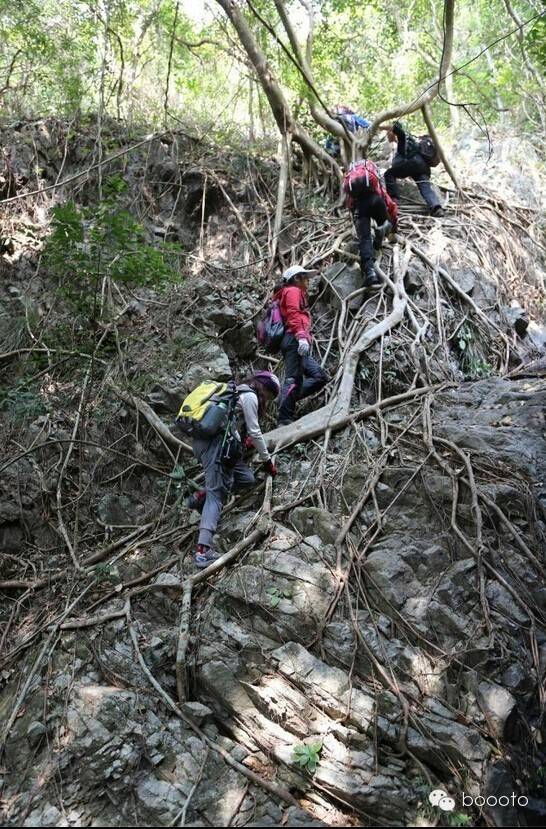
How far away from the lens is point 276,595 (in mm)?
3732

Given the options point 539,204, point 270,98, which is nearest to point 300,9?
point 270,98

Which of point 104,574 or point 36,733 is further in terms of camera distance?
point 104,574

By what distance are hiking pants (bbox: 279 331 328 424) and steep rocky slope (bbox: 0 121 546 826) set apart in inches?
7.8

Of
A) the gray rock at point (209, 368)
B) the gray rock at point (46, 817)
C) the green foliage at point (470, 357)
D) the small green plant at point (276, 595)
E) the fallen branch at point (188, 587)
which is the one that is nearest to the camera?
the gray rock at point (46, 817)

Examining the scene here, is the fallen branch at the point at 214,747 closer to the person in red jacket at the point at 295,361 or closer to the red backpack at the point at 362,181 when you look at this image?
the person in red jacket at the point at 295,361

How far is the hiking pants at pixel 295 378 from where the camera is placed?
5527 mm

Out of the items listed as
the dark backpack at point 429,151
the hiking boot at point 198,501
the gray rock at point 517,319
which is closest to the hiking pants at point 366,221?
the gray rock at point 517,319

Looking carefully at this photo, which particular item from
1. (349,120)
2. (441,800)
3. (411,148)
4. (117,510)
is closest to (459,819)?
(441,800)

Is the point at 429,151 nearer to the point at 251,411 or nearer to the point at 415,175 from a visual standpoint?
the point at 415,175

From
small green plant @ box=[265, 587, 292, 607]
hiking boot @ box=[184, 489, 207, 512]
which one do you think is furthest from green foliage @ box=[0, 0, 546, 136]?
small green plant @ box=[265, 587, 292, 607]

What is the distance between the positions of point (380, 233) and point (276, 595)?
448cm

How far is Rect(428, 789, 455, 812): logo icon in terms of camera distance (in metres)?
2.84

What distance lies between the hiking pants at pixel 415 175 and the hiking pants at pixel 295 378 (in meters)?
3.52

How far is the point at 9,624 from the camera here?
4.24 meters
